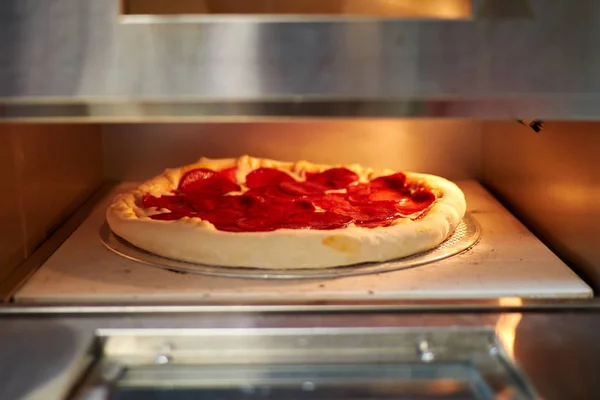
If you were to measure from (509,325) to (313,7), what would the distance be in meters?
0.46

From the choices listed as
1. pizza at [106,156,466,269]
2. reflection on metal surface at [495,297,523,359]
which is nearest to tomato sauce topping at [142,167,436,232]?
pizza at [106,156,466,269]

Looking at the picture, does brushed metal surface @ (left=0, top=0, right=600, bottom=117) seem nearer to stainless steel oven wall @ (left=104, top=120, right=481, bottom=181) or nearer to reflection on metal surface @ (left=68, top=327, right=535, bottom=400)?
reflection on metal surface @ (left=68, top=327, right=535, bottom=400)

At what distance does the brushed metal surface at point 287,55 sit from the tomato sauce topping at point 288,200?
1.40ft

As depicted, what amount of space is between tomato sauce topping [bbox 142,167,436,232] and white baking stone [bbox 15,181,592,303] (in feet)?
0.50

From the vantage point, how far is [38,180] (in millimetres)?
1231

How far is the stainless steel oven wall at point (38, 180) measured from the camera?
1.09m

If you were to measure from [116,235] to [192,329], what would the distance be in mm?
428

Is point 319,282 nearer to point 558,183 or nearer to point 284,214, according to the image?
point 284,214

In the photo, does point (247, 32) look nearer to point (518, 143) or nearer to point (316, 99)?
point (316, 99)

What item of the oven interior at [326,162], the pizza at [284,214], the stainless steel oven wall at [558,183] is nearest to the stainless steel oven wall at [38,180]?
the oven interior at [326,162]

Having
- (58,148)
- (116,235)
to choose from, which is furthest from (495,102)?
(58,148)

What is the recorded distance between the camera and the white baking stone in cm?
100

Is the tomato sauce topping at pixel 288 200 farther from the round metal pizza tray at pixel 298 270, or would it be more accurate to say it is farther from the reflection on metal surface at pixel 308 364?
the reflection on metal surface at pixel 308 364

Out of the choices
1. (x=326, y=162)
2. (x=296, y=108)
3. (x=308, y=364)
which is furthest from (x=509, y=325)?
(x=326, y=162)
